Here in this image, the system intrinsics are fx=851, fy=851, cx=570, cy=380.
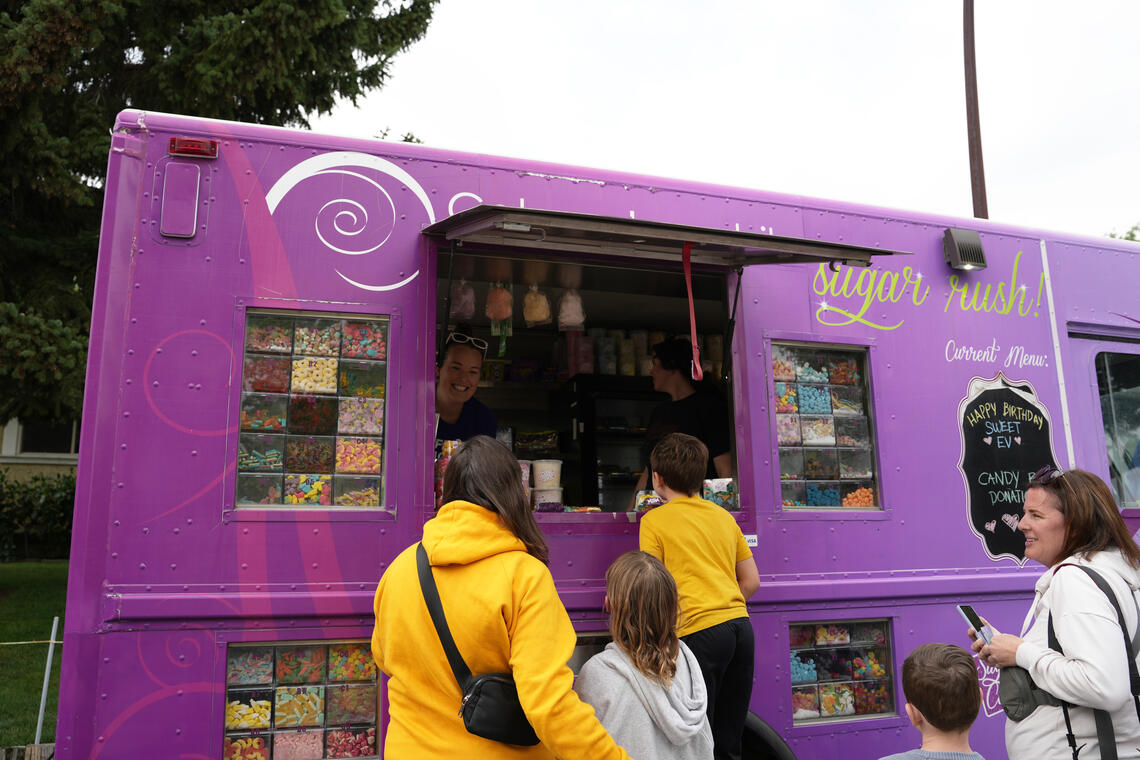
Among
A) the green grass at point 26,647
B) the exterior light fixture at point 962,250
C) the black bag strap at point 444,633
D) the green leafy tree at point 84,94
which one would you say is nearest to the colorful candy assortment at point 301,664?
the black bag strap at point 444,633

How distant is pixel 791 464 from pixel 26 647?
861 centimetres

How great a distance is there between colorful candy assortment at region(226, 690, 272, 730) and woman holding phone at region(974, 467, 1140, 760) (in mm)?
2361

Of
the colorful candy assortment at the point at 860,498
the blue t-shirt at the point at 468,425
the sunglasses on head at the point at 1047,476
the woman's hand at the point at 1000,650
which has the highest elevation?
the blue t-shirt at the point at 468,425

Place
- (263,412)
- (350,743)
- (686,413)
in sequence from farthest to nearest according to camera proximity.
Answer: (686,413) → (263,412) → (350,743)

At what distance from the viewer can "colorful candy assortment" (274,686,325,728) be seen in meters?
2.97

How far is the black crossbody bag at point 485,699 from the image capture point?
6.96ft

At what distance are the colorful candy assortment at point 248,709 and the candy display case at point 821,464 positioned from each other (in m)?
2.47

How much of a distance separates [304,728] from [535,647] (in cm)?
132

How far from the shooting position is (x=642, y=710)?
8.34 feet

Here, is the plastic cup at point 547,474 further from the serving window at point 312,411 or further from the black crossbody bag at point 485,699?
the black crossbody bag at point 485,699

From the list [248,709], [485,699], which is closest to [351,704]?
[248,709]

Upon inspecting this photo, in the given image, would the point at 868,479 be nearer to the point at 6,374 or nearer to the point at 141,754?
the point at 141,754

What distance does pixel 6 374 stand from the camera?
24.2ft

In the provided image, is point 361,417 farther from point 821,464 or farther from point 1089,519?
point 1089,519
